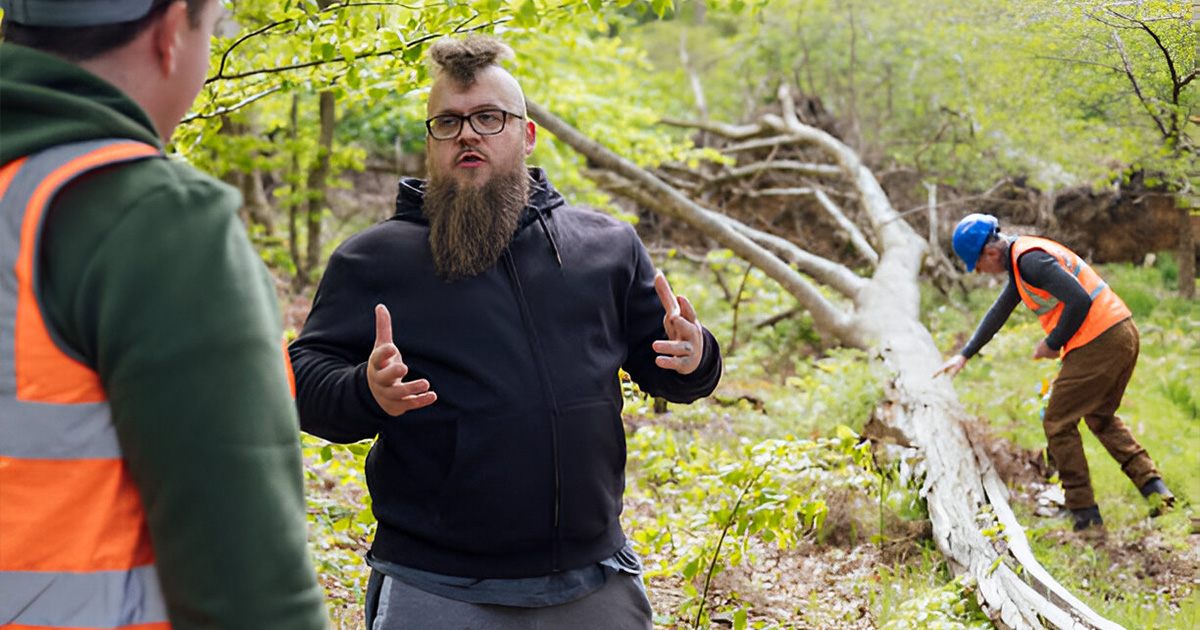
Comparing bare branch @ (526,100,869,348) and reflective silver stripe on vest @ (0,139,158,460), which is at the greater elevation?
reflective silver stripe on vest @ (0,139,158,460)

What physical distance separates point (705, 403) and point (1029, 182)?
2.99 metres

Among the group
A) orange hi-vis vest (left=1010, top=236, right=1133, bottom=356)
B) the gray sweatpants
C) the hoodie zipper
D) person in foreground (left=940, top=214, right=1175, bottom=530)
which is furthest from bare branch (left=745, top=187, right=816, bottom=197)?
the gray sweatpants

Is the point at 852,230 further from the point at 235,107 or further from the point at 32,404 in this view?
the point at 32,404

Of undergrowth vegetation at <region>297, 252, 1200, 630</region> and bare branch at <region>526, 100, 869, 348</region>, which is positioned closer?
undergrowth vegetation at <region>297, 252, 1200, 630</region>

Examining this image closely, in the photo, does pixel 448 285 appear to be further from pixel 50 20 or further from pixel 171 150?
pixel 171 150

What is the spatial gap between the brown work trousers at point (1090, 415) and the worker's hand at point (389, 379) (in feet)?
13.4

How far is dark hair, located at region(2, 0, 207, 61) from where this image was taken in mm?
1152

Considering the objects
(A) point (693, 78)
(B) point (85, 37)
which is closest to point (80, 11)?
(B) point (85, 37)

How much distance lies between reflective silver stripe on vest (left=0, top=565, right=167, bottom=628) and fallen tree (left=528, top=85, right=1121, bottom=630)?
11.5 feet

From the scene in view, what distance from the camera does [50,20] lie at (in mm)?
1138

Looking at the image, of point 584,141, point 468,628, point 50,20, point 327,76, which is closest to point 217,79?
point 327,76

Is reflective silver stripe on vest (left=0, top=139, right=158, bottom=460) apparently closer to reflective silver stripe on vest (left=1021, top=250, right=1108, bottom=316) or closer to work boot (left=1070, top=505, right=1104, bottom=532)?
reflective silver stripe on vest (left=1021, top=250, right=1108, bottom=316)

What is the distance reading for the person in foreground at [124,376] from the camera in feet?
3.43

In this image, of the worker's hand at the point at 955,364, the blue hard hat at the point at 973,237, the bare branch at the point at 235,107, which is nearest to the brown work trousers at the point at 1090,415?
the worker's hand at the point at 955,364
